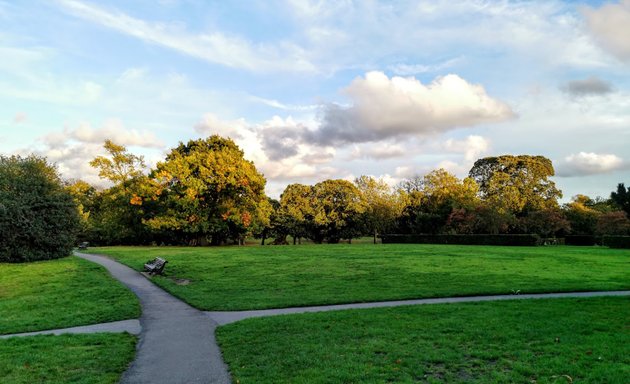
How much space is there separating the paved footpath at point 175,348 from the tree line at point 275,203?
914 inches

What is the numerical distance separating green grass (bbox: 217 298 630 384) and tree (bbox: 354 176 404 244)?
1877 inches

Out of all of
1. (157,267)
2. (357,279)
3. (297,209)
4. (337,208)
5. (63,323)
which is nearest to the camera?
(63,323)

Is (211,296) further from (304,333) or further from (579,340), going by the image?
(579,340)

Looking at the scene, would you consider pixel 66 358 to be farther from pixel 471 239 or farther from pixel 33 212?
pixel 471 239

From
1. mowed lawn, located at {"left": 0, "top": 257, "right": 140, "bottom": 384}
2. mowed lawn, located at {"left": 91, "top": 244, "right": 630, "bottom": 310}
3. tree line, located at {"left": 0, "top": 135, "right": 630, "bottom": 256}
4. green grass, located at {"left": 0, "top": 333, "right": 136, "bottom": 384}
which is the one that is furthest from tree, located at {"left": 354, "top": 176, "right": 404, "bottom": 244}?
green grass, located at {"left": 0, "top": 333, "right": 136, "bottom": 384}

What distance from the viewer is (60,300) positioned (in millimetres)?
14508

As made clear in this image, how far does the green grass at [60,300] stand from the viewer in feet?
37.7

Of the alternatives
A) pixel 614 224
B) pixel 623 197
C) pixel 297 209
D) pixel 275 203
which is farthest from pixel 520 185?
pixel 275 203

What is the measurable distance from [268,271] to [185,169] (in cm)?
2470

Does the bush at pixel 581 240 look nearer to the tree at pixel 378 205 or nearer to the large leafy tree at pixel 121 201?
the tree at pixel 378 205

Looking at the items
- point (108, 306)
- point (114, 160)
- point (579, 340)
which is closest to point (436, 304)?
point (579, 340)

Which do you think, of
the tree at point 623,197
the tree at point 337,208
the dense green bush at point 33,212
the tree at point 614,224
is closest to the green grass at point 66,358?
the dense green bush at point 33,212

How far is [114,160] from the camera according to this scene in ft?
175

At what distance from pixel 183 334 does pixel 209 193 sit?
116 ft
